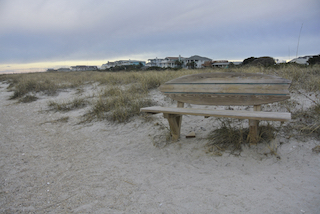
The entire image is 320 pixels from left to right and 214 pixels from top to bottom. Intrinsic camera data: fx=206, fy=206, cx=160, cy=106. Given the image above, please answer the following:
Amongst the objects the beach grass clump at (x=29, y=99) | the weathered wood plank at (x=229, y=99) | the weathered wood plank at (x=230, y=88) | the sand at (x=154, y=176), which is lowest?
the sand at (x=154, y=176)

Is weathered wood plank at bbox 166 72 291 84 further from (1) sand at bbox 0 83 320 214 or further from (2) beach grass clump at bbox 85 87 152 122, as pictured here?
(2) beach grass clump at bbox 85 87 152 122

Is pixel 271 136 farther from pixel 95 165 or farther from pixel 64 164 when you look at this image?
pixel 64 164

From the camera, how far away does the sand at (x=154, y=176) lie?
200cm

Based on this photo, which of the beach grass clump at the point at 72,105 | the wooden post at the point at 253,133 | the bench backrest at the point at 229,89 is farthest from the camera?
the beach grass clump at the point at 72,105

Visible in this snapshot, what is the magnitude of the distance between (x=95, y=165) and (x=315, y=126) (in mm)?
3197

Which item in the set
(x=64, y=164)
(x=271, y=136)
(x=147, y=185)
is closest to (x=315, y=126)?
(x=271, y=136)

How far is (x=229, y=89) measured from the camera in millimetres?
3092

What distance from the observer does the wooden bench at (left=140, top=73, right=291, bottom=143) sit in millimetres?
2715

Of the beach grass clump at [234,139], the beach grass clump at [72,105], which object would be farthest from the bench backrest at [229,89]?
the beach grass clump at [72,105]

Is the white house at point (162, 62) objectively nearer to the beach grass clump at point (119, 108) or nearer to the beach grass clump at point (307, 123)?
the beach grass clump at point (119, 108)

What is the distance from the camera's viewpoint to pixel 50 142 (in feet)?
13.4

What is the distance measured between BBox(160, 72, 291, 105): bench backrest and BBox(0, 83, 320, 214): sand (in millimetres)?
644

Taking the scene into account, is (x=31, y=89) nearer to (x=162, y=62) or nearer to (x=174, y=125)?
(x=174, y=125)

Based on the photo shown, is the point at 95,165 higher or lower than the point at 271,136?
lower
